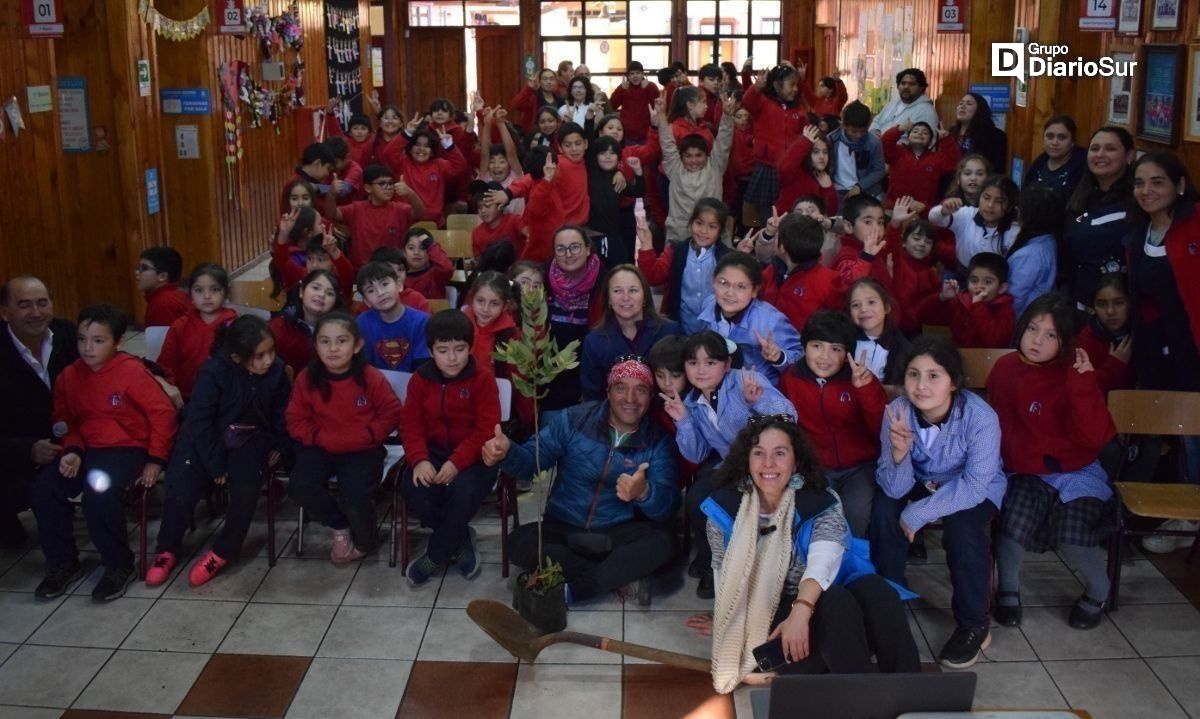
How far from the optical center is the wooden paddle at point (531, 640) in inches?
168

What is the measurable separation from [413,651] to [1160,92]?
499 centimetres

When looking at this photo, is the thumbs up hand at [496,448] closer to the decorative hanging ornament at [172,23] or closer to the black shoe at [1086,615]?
the black shoe at [1086,615]

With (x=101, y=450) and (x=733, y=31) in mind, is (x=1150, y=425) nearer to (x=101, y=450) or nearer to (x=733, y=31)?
(x=101, y=450)

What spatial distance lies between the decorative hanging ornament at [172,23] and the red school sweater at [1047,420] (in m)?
6.76

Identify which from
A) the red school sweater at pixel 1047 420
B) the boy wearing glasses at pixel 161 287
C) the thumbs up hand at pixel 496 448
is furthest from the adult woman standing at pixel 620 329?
the boy wearing glasses at pixel 161 287

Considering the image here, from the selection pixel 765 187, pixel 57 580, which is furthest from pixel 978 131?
pixel 57 580

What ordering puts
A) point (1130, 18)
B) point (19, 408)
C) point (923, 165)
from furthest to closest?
point (923, 165) → point (1130, 18) → point (19, 408)

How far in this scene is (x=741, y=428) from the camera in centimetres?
476

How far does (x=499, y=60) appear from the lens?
1964cm

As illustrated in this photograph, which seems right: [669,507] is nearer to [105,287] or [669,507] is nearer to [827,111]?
[105,287]

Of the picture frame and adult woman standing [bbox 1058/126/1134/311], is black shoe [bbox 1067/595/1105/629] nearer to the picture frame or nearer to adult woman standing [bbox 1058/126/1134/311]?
adult woman standing [bbox 1058/126/1134/311]

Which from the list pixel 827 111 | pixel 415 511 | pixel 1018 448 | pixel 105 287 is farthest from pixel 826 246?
pixel 827 111

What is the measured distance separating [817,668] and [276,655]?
79.0 inches

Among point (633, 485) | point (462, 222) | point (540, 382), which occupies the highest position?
point (462, 222)
